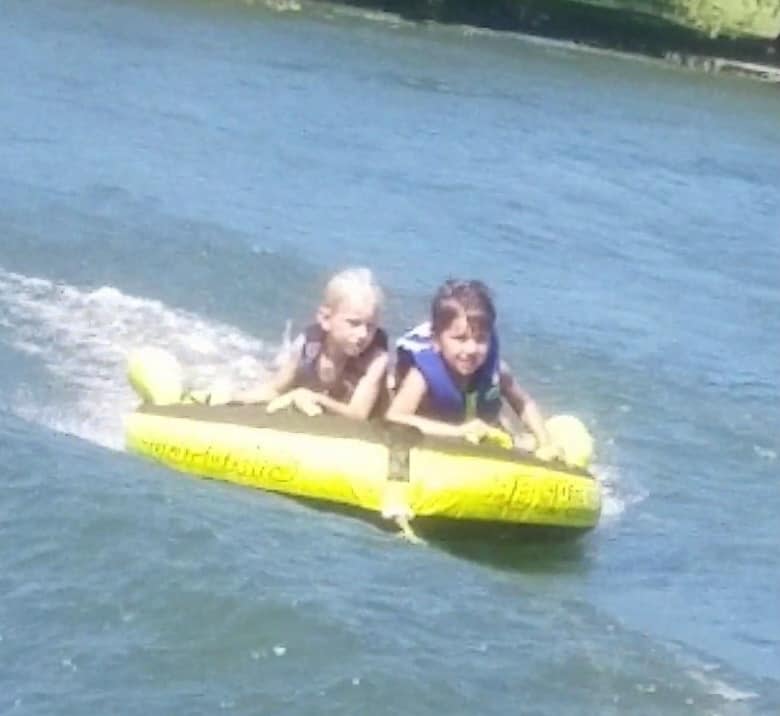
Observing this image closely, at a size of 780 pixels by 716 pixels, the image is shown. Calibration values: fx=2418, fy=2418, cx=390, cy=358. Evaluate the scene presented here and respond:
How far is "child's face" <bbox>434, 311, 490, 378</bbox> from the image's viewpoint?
9805 mm

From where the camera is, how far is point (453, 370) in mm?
9961

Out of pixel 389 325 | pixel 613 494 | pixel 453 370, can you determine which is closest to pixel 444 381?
pixel 453 370

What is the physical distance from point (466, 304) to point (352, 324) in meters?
0.52

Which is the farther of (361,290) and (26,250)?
(26,250)

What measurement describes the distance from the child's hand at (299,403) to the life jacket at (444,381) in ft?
1.19

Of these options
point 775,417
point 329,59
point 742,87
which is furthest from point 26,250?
point 742,87

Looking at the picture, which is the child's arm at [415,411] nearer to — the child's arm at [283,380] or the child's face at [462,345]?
the child's face at [462,345]

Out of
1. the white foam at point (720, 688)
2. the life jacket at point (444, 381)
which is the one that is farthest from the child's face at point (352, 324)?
the white foam at point (720, 688)

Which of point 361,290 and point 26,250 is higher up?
point 361,290

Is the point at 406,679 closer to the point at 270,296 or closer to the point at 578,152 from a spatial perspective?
the point at 270,296

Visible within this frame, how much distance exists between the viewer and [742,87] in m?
30.6

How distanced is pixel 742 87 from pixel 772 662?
73.8 feet

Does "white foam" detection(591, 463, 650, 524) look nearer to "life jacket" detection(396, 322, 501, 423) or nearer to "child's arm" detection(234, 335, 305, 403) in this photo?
"life jacket" detection(396, 322, 501, 423)

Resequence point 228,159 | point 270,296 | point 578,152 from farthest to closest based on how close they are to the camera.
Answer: point 578,152 → point 228,159 → point 270,296
